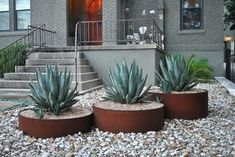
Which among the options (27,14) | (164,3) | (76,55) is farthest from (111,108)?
(27,14)

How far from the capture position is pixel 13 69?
1160 cm

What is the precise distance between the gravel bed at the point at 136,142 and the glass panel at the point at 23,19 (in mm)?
10581

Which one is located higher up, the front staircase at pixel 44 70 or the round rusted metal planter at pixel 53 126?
the front staircase at pixel 44 70

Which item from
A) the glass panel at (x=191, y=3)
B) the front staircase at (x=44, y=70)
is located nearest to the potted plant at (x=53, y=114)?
the front staircase at (x=44, y=70)

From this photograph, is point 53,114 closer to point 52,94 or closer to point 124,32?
point 52,94

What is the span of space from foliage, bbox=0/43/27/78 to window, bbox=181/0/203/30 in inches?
277

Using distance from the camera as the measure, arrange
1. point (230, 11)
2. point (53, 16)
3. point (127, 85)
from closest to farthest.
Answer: point (127, 85), point (53, 16), point (230, 11)

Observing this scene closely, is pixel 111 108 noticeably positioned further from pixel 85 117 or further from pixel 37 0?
pixel 37 0

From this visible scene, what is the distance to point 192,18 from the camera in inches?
595

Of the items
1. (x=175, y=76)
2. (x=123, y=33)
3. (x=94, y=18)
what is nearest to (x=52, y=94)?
(x=175, y=76)

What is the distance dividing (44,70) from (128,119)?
6222 millimetres

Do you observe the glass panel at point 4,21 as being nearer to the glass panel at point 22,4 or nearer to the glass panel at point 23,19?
the glass panel at point 23,19

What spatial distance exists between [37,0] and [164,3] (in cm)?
549

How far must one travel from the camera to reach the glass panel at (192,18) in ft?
49.5
